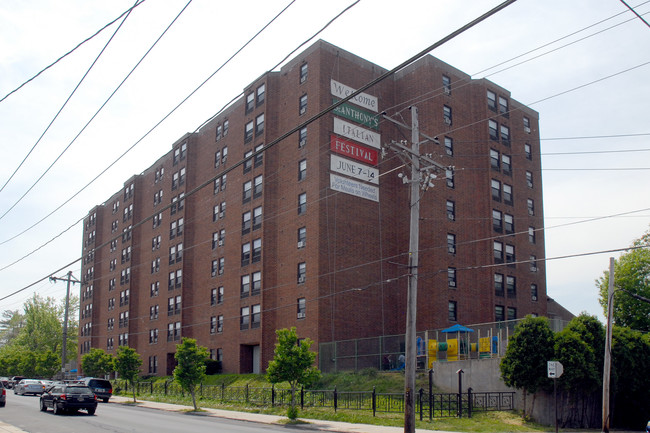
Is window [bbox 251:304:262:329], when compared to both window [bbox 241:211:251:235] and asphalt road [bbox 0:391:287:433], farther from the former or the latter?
asphalt road [bbox 0:391:287:433]

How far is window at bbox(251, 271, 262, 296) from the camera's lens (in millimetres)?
48081

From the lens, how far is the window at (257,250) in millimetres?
48938

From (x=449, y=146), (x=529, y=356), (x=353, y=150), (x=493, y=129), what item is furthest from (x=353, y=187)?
(x=529, y=356)

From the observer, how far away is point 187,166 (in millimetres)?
63094

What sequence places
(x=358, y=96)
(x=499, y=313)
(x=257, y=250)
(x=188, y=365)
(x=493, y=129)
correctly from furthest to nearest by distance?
1. (x=493, y=129)
2. (x=257, y=250)
3. (x=499, y=313)
4. (x=358, y=96)
5. (x=188, y=365)

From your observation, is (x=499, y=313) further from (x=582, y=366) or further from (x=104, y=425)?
(x=104, y=425)

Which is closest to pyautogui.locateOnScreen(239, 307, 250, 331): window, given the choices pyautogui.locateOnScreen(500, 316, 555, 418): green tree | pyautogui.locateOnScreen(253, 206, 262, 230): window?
pyautogui.locateOnScreen(253, 206, 262, 230): window

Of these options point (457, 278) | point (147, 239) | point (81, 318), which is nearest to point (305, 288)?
point (457, 278)

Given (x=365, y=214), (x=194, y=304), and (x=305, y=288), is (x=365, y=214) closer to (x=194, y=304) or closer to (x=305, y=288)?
(x=305, y=288)

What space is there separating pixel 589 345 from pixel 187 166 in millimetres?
44693

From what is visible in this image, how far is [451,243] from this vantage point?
4684 cm

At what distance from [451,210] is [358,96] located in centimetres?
1117

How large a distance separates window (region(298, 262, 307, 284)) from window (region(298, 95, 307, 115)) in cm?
1158

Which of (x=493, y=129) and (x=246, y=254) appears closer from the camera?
(x=246, y=254)
